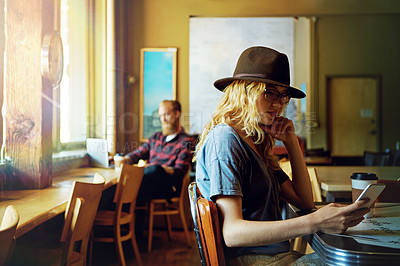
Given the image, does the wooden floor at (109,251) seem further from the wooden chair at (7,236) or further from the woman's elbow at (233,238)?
the woman's elbow at (233,238)

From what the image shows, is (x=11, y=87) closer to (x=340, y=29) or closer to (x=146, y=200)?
(x=146, y=200)

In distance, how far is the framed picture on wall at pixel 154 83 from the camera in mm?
5406

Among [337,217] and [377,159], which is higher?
[337,217]

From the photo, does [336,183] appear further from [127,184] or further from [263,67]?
[127,184]

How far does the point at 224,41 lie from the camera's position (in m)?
5.60

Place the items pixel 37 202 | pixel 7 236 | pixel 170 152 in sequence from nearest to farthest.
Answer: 1. pixel 7 236
2. pixel 37 202
3. pixel 170 152

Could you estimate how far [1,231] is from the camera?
40.2 inches

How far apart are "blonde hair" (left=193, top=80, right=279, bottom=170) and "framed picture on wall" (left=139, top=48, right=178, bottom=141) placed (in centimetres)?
400

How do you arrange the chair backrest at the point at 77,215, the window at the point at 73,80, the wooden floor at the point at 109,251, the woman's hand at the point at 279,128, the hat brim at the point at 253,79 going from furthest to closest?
1. the window at the point at 73,80
2. the wooden floor at the point at 109,251
3. the chair backrest at the point at 77,215
4. the woman's hand at the point at 279,128
5. the hat brim at the point at 253,79

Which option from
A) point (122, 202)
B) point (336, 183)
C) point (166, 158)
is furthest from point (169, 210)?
point (336, 183)

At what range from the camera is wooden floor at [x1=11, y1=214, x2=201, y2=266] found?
2.00m

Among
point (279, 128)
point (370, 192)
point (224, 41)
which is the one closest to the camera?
point (370, 192)

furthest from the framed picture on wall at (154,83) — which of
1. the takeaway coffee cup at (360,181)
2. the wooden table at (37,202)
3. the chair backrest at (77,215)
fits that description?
the takeaway coffee cup at (360,181)

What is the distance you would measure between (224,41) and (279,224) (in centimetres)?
468
